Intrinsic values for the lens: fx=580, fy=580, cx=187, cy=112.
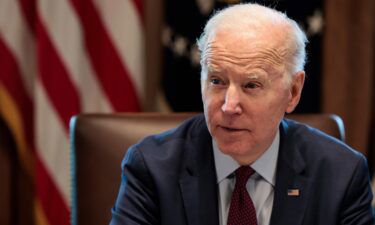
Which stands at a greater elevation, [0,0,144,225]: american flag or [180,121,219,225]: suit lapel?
[0,0,144,225]: american flag

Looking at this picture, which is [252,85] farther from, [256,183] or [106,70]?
[106,70]

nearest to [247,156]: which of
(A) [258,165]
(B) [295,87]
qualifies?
(A) [258,165]

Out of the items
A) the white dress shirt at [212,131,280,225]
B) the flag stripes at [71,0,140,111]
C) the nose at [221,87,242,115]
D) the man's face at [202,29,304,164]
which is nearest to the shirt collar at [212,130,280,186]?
the white dress shirt at [212,131,280,225]

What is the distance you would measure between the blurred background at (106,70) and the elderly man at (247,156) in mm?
1115

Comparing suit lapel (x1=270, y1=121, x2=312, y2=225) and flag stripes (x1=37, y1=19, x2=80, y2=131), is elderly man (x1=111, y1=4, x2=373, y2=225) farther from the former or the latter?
flag stripes (x1=37, y1=19, x2=80, y2=131)

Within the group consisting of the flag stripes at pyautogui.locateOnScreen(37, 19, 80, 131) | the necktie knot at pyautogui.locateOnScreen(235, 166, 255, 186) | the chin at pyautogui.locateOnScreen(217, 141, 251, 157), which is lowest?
the necktie knot at pyautogui.locateOnScreen(235, 166, 255, 186)

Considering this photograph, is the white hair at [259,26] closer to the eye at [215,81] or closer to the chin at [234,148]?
the eye at [215,81]

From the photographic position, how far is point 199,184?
1903 mm

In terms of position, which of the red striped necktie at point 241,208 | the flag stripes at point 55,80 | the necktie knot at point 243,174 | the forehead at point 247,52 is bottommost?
the red striped necktie at point 241,208

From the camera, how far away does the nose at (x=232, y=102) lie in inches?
65.9

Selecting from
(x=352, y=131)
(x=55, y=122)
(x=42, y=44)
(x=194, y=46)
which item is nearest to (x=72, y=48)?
(x=42, y=44)

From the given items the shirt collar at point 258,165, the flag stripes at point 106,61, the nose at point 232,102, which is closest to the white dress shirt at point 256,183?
the shirt collar at point 258,165

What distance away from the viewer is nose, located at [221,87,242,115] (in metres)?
1.67

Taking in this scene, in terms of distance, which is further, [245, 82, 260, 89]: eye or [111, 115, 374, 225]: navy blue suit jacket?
[111, 115, 374, 225]: navy blue suit jacket
